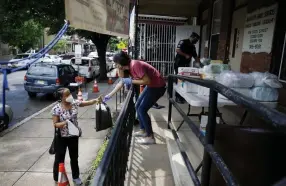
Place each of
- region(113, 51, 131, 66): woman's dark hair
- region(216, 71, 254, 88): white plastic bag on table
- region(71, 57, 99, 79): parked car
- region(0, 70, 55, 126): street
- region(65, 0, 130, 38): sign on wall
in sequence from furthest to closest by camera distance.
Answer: region(71, 57, 99, 79): parked car < region(0, 70, 55, 126): street < region(113, 51, 131, 66): woman's dark hair < region(216, 71, 254, 88): white plastic bag on table < region(65, 0, 130, 38): sign on wall

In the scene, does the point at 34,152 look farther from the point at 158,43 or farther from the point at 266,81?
the point at 158,43

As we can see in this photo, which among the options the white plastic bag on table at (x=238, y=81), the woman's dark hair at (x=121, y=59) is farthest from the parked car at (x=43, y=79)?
the white plastic bag on table at (x=238, y=81)

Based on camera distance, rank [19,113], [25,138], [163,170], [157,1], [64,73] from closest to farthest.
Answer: [163,170] → [25,138] → [157,1] → [19,113] → [64,73]

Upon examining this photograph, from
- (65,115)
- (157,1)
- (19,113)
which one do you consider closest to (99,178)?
(65,115)

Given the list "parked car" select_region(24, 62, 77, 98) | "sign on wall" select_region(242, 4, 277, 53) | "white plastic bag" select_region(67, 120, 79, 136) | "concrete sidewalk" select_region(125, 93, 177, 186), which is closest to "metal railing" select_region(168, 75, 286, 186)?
"concrete sidewalk" select_region(125, 93, 177, 186)

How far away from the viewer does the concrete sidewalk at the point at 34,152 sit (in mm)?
4367

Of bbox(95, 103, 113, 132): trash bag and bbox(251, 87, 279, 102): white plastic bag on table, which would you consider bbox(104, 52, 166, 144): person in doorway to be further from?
bbox(251, 87, 279, 102): white plastic bag on table

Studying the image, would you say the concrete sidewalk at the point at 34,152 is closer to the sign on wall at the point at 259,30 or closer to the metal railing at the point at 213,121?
the metal railing at the point at 213,121

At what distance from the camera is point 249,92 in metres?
3.11

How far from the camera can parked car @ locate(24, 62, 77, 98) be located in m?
11.6

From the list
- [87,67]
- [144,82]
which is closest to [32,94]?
[87,67]

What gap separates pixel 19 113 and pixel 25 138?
3.47 meters

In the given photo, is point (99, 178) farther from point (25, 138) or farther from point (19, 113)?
point (19, 113)

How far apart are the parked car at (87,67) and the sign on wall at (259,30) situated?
44.7 ft
